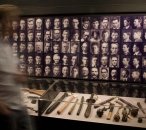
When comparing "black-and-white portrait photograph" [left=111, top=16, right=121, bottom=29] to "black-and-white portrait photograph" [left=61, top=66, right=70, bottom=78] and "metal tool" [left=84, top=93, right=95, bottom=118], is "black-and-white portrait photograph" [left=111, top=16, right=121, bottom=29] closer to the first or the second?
"black-and-white portrait photograph" [left=61, top=66, right=70, bottom=78]

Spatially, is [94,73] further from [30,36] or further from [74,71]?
[30,36]

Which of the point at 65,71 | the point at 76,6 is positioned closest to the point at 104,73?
the point at 65,71

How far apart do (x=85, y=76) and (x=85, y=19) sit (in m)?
0.63

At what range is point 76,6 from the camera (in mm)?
3150

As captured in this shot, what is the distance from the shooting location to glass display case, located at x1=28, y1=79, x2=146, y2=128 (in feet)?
8.62

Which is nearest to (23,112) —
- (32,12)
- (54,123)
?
(54,123)

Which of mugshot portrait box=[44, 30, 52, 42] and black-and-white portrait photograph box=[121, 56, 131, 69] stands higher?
mugshot portrait box=[44, 30, 52, 42]

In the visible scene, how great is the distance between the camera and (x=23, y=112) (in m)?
1.99

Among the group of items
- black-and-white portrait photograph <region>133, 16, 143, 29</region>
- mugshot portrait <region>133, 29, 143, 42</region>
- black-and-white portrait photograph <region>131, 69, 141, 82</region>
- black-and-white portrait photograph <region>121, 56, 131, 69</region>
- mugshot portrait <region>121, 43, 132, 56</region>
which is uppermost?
black-and-white portrait photograph <region>133, 16, 143, 29</region>

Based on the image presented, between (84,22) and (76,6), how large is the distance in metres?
0.19

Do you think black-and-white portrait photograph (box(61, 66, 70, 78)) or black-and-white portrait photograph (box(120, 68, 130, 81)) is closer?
black-and-white portrait photograph (box(120, 68, 130, 81))

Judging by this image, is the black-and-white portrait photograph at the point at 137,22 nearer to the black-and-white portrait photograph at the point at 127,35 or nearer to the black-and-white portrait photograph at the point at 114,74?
the black-and-white portrait photograph at the point at 127,35

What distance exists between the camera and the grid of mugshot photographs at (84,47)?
10.2 ft

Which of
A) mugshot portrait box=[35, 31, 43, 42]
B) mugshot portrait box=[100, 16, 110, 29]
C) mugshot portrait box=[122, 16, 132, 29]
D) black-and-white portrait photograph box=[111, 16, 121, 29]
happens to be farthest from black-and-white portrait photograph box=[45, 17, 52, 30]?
mugshot portrait box=[122, 16, 132, 29]
